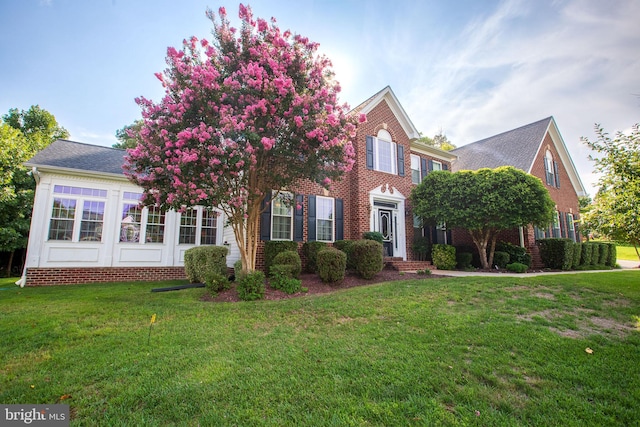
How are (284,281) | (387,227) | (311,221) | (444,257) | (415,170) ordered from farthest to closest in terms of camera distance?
1. (415,170)
2. (387,227)
3. (444,257)
4. (311,221)
5. (284,281)

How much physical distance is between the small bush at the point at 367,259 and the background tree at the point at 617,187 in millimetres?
4999

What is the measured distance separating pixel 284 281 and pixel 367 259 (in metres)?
2.67

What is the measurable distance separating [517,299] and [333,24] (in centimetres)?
741

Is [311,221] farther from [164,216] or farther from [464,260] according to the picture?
[464,260]

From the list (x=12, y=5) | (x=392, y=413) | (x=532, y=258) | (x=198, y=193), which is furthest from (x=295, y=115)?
(x=532, y=258)

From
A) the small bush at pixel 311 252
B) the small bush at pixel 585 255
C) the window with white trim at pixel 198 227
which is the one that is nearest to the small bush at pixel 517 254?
the small bush at pixel 585 255

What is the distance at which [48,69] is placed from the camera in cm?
817

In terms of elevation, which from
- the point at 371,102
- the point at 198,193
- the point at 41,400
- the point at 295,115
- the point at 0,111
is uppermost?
the point at 0,111

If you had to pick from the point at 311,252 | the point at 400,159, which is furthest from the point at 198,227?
the point at 400,159

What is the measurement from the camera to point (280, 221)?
391 inches

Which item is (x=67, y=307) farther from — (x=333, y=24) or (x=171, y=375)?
(x=333, y=24)

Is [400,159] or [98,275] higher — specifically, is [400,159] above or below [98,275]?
above

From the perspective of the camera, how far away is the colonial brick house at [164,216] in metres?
8.98

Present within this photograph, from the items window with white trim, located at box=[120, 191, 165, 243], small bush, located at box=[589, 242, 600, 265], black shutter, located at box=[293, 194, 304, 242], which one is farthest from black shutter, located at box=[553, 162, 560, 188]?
window with white trim, located at box=[120, 191, 165, 243]
